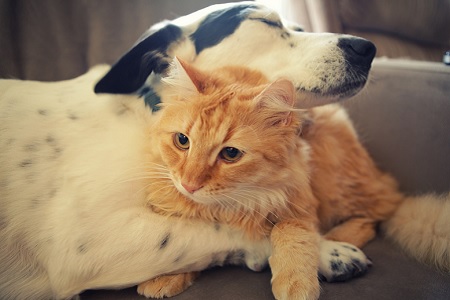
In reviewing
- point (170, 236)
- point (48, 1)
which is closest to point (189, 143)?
point (170, 236)

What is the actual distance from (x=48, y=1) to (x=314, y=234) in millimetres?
1324

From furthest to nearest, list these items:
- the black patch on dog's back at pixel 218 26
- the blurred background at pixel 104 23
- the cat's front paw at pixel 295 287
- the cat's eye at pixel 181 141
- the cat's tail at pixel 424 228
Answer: the blurred background at pixel 104 23
the black patch on dog's back at pixel 218 26
the cat's tail at pixel 424 228
the cat's eye at pixel 181 141
the cat's front paw at pixel 295 287

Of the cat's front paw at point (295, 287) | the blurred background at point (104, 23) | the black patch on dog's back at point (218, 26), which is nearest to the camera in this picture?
the cat's front paw at point (295, 287)

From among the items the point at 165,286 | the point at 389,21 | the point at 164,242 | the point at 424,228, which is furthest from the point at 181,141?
the point at 389,21

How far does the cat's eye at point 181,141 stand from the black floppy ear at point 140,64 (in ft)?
1.01

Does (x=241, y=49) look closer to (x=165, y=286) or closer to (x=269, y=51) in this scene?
(x=269, y=51)

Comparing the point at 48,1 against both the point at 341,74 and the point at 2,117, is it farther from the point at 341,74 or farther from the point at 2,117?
the point at 341,74

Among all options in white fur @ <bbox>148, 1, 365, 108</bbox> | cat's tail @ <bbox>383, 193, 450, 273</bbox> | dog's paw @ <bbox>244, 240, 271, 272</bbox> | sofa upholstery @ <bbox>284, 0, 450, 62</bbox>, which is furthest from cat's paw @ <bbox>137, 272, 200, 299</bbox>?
sofa upholstery @ <bbox>284, 0, 450, 62</bbox>

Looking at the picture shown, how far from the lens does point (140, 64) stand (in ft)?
3.47

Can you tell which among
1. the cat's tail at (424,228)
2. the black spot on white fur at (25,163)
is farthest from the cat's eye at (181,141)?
the cat's tail at (424,228)

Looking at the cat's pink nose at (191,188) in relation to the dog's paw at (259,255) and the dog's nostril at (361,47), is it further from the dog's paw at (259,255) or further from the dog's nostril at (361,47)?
the dog's nostril at (361,47)

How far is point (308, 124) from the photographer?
117 cm

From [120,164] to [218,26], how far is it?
537mm

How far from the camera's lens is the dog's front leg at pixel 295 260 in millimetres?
761
